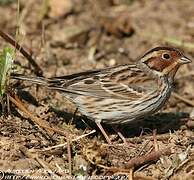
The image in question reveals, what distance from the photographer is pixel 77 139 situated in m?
5.57

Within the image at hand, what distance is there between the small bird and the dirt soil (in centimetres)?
24

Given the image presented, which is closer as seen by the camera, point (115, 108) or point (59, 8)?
point (115, 108)

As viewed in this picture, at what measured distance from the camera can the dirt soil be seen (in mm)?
5375

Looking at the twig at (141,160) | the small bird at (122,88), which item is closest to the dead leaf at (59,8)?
the small bird at (122,88)

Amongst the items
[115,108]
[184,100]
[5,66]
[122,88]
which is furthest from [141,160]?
[184,100]

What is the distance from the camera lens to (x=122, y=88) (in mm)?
6188

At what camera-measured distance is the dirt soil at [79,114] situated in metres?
5.38

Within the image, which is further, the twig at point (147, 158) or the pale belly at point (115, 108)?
the pale belly at point (115, 108)

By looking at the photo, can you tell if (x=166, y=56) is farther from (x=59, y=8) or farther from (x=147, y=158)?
(x=59, y=8)

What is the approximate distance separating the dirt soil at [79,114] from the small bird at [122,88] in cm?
24

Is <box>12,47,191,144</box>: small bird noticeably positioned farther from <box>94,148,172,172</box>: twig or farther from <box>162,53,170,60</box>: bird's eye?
<box>94,148,172,172</box>: twig

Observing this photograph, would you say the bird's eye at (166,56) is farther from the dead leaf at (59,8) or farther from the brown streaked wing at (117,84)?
the dead leaf at (59,8)

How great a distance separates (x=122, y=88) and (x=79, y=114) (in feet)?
2.26

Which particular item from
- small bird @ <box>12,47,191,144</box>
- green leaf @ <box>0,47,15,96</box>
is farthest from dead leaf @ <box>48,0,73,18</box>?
A: green leaf @ <box>0,47,15,96</box>
